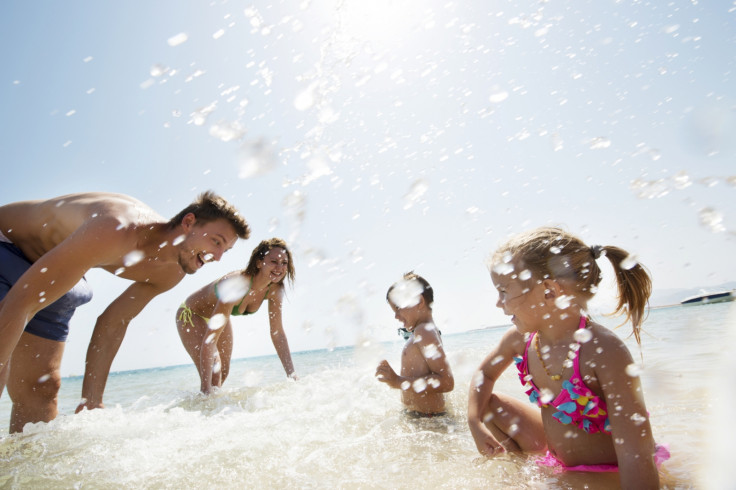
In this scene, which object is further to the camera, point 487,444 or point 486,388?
point 486,388

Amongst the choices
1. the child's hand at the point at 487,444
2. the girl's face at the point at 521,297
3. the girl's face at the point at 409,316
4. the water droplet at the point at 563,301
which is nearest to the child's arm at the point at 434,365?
the girl's face at the point at 409,316

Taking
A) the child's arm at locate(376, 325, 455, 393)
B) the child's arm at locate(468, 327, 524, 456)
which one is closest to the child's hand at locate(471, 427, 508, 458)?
the child's arm at locate(468, 327, 524, 456)

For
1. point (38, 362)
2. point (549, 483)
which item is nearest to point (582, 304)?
point (549, 483)

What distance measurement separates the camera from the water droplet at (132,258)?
3.11 meters

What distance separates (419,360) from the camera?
3.48 m

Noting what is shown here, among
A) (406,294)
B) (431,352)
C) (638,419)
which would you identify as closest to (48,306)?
(406,294)

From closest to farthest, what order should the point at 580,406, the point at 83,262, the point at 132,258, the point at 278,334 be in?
1. the point at 580,406
2. the point at 83,262
3. the point at 132,258
4. the point at 278,334

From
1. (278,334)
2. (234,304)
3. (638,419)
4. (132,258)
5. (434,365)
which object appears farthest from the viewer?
(278,334)

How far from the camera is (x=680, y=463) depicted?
1953 millimetres

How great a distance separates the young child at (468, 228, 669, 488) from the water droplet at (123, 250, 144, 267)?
254cm

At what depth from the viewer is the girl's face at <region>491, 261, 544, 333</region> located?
2016mm

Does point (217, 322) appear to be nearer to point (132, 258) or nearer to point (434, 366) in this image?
point (132, 258)

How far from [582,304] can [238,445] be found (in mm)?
2146

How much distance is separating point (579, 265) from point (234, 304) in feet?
13.0
